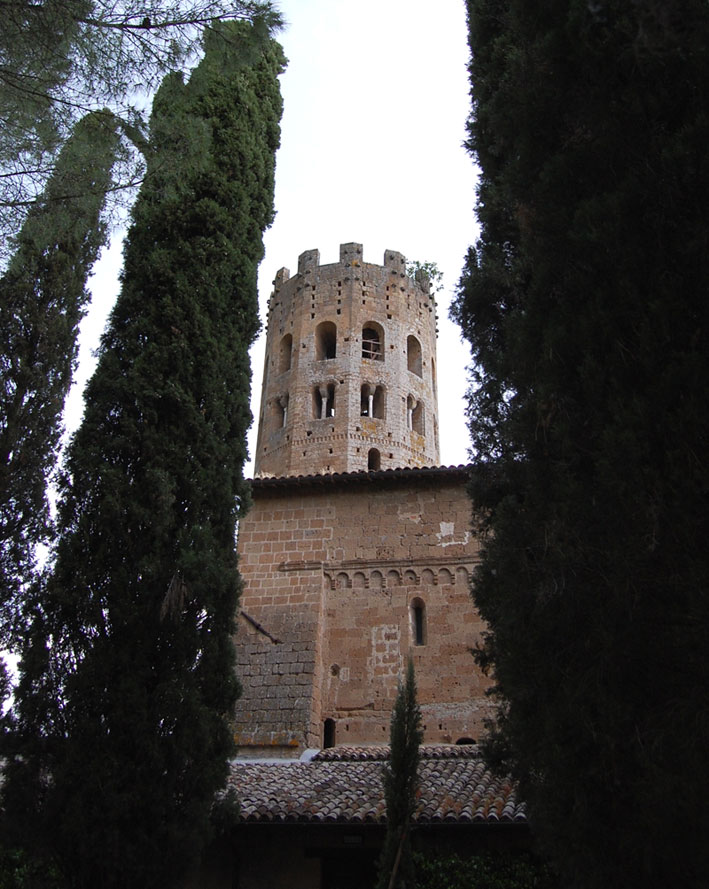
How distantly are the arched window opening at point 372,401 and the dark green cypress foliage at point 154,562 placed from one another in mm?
16309

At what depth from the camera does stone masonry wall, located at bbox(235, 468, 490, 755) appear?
12.0 metres

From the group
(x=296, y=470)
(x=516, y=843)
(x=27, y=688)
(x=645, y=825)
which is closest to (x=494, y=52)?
(x=645, y=825)

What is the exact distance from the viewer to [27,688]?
6.31 meters

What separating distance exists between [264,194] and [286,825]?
24.9 ft

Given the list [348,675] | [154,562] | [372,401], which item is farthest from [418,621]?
[372,401]

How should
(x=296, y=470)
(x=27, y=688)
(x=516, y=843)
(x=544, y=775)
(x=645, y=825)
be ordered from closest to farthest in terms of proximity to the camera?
(x=645, y=825) < (x=544, y=775) < (x=27, y=688) < (x=516, y=843) < (x=296, y=470)

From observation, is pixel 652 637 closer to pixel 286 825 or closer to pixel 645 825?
pixel 645 825

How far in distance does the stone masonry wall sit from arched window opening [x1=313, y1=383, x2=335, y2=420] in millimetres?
10950

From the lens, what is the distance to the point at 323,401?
25.2 meters

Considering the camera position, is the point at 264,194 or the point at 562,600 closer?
the point at 562,600

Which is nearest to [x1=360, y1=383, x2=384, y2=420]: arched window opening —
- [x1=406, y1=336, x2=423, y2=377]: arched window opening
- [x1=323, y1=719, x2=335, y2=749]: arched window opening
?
[x1=406, y1=336, x2=423, y2=377]: arched window opening

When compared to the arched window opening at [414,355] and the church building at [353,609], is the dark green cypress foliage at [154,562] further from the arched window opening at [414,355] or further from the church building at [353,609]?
the arched window opening at [414,355]

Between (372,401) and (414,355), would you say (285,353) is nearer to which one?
(372,401)

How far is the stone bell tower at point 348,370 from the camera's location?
24.4 metres
